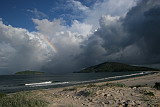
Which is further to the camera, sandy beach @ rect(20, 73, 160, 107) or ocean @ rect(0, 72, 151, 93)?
ocean @ rect(0, 72, 151, 93)

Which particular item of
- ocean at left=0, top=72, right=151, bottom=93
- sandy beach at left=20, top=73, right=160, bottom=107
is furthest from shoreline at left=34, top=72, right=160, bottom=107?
ocean at left=0, top=72, right=151, bottom=93

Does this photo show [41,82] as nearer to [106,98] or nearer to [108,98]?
[106,98]

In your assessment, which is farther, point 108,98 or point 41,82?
point 41,82

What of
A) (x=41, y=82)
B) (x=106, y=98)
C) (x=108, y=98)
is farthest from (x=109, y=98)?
(x=41, y=82)

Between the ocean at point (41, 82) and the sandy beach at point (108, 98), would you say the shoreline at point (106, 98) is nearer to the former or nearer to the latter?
the sandy beach at point (108, 98)

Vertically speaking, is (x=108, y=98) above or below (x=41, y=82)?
above

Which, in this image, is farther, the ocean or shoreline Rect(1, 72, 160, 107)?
the ocean

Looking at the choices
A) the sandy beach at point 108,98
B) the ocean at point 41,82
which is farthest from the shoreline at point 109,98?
the ocean at point 41,82

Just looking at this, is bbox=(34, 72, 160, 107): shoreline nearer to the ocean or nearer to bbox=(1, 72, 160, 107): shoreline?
bbox=(1, 72, 160, 107): shoreline

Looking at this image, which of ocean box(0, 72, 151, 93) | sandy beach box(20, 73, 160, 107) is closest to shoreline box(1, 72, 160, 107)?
sandy beach box(20, 73, 160, 107)

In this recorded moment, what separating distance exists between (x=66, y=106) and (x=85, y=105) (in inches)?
Answer: 55.9

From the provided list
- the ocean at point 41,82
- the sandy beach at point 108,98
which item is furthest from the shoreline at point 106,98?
the ocean at point 41,82

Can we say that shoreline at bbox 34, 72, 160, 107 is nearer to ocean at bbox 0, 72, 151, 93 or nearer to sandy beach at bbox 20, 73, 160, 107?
sandy beach at bbox 20, 73, 160, 107

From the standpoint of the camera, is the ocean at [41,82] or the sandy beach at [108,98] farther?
the ocean at [41,82]
